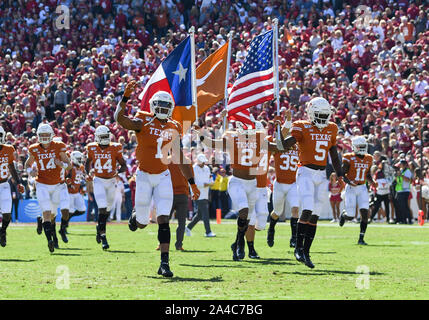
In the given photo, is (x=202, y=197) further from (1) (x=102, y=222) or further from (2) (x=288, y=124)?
(2) (x=288, y=124)

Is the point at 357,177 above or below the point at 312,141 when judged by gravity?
below

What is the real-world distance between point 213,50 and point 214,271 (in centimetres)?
1850

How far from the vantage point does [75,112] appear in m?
30.3

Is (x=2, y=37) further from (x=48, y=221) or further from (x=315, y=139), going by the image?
(x=315, y=139)

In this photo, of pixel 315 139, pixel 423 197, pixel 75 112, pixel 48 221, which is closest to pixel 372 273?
pixel 315 139

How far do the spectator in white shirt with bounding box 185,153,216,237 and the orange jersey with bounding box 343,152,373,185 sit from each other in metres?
3.54

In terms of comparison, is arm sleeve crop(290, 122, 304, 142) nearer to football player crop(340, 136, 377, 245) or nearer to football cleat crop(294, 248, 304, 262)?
football cleat crop(294, 248, 304, 262)

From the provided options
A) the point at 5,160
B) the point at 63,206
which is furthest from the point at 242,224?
the point at 63,206

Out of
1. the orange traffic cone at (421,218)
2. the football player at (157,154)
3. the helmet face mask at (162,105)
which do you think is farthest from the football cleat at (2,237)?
the orange traffic cone at (421,218)

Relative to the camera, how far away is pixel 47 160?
49.3 feet

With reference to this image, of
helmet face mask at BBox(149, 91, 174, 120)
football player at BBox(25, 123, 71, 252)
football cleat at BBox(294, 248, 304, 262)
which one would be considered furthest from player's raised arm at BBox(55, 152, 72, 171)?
football cleat at BBox(294, 248, 304, 262)

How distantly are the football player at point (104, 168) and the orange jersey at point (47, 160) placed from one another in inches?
39.8

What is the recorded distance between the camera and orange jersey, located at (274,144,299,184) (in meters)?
15.1

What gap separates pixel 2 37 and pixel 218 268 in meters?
26.6
